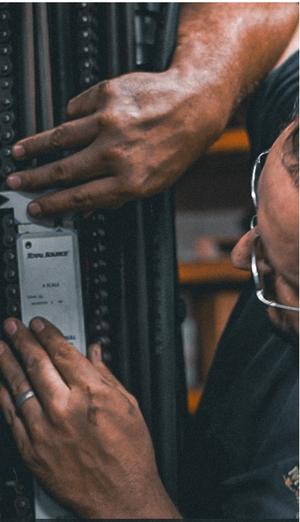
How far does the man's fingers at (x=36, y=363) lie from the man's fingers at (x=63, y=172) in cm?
19

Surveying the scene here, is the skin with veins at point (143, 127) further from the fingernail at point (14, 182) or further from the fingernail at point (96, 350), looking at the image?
the fingernail at point (96, 350)

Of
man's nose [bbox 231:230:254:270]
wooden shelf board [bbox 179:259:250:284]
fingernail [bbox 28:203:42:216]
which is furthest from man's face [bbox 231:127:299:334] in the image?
wooden shelf board [bbox 179:259:250:284]

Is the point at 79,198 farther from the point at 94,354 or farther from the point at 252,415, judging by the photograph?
the point at 252,415

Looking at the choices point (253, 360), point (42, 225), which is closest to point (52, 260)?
point (42, 225)

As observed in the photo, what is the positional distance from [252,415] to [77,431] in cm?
26

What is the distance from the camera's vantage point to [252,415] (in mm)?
1179

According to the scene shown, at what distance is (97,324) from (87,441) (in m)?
0.16

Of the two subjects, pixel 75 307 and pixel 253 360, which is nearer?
pixel 75 307

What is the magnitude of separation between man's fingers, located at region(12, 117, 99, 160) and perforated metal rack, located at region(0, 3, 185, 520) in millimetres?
21

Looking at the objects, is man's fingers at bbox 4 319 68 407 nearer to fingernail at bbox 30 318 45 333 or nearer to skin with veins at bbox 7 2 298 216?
fingernail at bbox 30 318 45 333

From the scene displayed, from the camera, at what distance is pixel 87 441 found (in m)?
1.10

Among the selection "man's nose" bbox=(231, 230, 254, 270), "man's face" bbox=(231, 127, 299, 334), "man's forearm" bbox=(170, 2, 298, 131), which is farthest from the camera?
"man's forearm" bbox=(170, 2, 298, 131)

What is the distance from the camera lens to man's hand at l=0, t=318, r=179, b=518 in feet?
3.59

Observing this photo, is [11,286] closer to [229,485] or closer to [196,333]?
[229,485]
